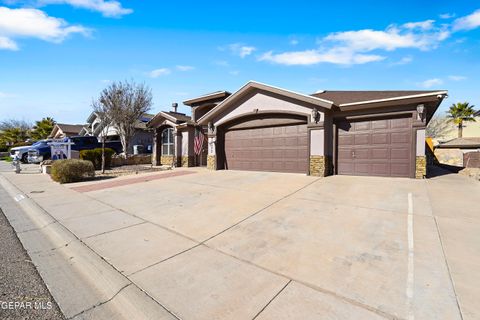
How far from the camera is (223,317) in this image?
8.16 feet

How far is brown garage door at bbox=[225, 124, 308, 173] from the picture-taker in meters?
12.0

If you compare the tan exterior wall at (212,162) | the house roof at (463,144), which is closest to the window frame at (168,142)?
the tan exterior wall at (212,162)

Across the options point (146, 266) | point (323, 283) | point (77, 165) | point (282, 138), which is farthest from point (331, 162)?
point (77, 165)

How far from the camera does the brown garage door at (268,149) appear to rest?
12.0 metres

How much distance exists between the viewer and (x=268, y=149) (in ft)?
42.8

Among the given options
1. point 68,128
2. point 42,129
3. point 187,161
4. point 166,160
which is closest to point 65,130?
point 68,128

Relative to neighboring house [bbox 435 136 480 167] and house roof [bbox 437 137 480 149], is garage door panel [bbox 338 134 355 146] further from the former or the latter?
house roof [bbox 437 137 480 149]

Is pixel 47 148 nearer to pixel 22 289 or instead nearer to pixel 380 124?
pixel 22 289

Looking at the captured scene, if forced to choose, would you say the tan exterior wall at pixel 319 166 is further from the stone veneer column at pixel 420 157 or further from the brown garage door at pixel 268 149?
the stone veneer column at pixel 420 157

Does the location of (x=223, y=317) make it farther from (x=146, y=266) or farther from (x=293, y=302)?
(x=146, y=266)

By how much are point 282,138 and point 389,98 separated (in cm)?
500

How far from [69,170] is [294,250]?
1139 cm

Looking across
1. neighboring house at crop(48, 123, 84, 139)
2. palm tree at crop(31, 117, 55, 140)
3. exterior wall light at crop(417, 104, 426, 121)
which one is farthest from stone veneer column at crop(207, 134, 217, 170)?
palm tree at crop(31, 117, 55, 140)

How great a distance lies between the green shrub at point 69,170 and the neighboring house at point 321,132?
6875 mm
